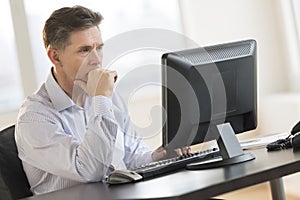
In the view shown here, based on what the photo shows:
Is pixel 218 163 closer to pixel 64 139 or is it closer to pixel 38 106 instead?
pixel 64 139

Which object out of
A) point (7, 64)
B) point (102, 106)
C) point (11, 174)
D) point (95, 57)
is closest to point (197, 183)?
point (102, 106)

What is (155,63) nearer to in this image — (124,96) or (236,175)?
(124,96)

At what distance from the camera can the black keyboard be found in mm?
2078

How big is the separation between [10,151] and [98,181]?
0.39m

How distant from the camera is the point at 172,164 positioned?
7.06 ft

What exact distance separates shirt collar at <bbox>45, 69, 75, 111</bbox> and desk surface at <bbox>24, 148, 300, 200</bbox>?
345mm

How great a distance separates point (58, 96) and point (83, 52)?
0.18m

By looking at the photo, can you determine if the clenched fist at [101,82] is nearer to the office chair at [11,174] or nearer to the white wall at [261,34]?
the office chair at [11,174]

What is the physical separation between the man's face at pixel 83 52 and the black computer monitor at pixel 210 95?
339 mm

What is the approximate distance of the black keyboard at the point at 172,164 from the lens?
6.82 ft

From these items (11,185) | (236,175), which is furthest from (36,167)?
(236,175)

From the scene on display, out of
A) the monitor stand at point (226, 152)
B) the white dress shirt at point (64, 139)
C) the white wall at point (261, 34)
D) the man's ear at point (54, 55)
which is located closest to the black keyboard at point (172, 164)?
the monitor stand at point (226, 152)

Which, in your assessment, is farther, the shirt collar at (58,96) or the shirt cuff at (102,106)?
the shirt collar at (58,96)

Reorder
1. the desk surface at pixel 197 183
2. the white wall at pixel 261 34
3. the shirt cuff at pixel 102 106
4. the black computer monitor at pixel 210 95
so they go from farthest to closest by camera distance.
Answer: the white wall at pixel 261 34
the shirt cuff at pixel 102 106
the black computer monitor at pixel 210 95
the desk surface at pixel 197 183
